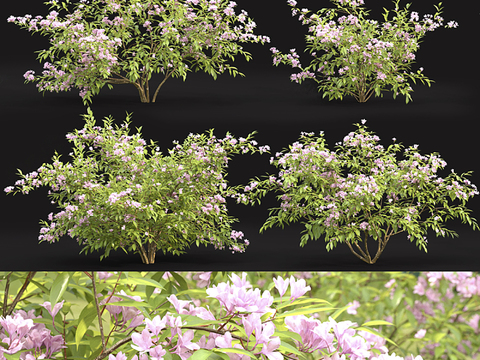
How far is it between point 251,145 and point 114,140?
693 millimetres

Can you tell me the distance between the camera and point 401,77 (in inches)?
117

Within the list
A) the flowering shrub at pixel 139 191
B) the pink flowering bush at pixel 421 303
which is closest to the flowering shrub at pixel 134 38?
the flowering shrub at pixel 139 191

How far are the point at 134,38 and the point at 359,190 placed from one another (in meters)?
1.45

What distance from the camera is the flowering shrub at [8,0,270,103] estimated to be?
2846 mm

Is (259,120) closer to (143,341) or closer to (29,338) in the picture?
(29,338)

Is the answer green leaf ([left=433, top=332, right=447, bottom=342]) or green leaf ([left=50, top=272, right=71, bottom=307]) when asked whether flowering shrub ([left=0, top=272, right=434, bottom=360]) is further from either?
green leaf ([left=433, top=332, right=447, bottom=342])

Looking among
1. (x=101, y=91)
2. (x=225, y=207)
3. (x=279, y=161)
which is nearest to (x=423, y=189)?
(x=279, y=161)

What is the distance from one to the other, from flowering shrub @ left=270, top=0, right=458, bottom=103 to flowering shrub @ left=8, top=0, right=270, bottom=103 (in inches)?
10.9

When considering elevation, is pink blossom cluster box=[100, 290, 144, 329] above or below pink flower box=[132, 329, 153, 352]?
below

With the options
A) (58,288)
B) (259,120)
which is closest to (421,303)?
(259,120)

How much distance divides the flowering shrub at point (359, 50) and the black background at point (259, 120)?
62 millimetres

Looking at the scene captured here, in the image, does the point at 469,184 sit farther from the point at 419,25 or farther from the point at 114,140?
the point at 114,140

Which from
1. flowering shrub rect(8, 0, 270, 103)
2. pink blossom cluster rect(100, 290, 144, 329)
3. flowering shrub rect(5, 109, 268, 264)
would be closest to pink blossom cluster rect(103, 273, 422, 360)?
pink blossom cluster rect(100, 290, 144, 329)

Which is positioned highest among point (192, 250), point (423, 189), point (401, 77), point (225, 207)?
point (401, 77)
